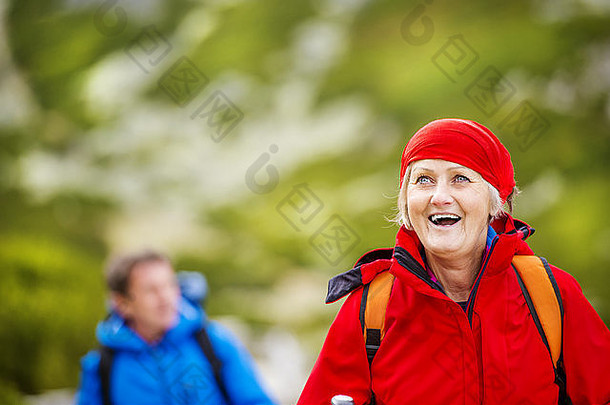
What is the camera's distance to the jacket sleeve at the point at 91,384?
10.6 ft

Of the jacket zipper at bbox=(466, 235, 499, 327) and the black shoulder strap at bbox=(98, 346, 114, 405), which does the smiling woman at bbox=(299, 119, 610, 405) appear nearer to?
the jacket zipper at bbox=(466, 235, 499, 327)

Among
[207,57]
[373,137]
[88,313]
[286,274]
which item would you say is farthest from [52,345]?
[373,137]

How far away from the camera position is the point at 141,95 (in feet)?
25.7

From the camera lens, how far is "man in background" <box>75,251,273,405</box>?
3.19m

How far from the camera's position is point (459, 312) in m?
1.82

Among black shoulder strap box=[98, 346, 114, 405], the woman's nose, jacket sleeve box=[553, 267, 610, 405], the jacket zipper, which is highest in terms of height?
black shoulder strap box=[98, 346, 114, 405]

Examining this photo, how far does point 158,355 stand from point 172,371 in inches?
5.6

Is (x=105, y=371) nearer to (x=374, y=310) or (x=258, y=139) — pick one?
(x=374, y=310)

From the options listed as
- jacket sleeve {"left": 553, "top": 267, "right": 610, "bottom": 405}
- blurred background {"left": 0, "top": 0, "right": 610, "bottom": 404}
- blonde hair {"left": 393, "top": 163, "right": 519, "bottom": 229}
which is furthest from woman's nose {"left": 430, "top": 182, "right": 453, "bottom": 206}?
blurred background {"left": 0, "top": 0, "right": 610, "bottom": 404}

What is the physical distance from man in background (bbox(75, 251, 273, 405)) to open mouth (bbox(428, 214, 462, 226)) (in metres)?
1.68

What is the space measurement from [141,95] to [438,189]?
259 inches

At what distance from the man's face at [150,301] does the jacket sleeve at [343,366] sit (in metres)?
1.61

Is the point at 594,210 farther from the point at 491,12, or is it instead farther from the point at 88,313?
the point at 88,313

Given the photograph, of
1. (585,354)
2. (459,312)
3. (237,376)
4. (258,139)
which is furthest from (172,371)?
(258,139)
